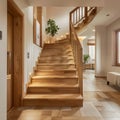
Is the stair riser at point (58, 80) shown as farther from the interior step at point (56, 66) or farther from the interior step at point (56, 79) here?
the interior step at point (56, 66)

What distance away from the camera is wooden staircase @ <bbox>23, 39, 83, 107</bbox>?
13.2 feet

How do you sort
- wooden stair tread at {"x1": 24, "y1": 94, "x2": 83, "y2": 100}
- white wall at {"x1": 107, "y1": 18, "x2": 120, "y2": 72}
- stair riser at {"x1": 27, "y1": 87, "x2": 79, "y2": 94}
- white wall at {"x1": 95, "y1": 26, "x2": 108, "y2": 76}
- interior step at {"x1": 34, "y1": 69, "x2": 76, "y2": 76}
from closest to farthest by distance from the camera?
A: wooden stair tread at {"x1": 24, "y1": 94, "x2": 83, "y2": 100} < stair riser at {"x1": 27, "y1": 87, "x2": 79, "y2": 94} < interior step at {"x1": 34, "y1": 69, "x2": 76, "y2": 76} < white wall at {"x1": 107, "y1": 18, "x2": 120, "y2": 72} < white wall at {"x1": 95, "y1": 26, "x2": 108, "y2": 76}

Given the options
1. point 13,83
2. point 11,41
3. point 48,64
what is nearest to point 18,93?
point 13,83

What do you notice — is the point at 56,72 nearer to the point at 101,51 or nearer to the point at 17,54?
the point at 17,54

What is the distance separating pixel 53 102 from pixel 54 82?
3.06 ft

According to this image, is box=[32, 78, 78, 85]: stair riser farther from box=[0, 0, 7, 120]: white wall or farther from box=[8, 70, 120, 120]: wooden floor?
box=[0, 0, 7, 120]: white wall

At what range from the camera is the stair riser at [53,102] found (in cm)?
400

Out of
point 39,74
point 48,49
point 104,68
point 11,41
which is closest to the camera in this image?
point 11,41

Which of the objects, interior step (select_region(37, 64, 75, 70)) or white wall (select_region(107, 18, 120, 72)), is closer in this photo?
interior step (select_region(37, 64, 75, 70))

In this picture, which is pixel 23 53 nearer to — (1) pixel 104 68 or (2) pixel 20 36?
(2) pixel 20 36

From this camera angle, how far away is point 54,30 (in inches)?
358

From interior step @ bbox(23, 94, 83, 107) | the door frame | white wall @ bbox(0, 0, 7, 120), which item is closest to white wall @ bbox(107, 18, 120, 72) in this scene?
interior step @ bbox(23, 94, 83, 107)

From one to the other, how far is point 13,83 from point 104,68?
5.88 meters

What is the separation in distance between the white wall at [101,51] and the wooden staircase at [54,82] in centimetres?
257
